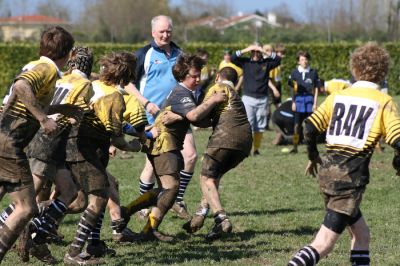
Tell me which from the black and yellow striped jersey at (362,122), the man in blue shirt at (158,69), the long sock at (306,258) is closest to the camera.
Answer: the long sock at (306,258)

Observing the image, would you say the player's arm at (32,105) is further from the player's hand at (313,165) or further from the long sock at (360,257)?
the long sock at (360,257)

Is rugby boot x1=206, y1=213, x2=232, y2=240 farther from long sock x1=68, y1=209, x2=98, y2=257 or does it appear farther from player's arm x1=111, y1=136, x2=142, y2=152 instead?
long sock x1=68, y1=209, x2=98, y2=257

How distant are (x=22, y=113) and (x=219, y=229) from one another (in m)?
2.57

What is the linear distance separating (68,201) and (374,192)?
5127 millimetres

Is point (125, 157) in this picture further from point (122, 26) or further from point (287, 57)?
point (122, 26)

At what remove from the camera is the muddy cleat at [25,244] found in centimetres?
681

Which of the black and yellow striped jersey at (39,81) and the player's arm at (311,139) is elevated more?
Result: the black and yellow striped jersey at (39,81)

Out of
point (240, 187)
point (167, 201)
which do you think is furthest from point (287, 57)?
point (167, 201)

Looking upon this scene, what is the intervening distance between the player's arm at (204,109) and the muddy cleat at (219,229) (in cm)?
104

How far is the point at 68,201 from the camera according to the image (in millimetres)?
7188

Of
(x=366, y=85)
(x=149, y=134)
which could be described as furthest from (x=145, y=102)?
(x=366, y=85)

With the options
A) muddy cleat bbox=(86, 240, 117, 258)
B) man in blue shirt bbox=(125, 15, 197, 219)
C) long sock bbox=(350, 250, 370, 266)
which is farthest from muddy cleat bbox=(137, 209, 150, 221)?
long sock bbox=(350, 250, 370, 266)

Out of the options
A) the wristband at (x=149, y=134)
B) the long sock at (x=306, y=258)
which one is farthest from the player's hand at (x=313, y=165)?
the wristband at (x=149, y=134)

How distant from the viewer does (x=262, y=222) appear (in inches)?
353
